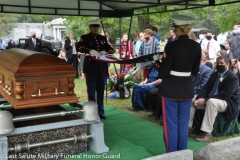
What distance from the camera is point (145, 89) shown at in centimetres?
556

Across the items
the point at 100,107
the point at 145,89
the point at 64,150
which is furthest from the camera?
the point at 145,89

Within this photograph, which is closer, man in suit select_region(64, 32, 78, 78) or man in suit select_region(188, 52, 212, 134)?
man in suit select_region(188, 52, 212, 134)

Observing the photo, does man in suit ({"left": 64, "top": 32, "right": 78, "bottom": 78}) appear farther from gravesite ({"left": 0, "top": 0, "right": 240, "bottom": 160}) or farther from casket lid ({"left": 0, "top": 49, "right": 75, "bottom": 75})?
casket lid ({"left": 0, "top": 49, "right": 75, "bottom": 75})

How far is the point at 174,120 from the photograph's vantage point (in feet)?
10.4

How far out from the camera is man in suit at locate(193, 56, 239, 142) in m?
3.96

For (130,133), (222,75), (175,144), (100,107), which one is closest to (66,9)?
(100,107)

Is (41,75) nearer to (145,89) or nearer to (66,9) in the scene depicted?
(145,89)

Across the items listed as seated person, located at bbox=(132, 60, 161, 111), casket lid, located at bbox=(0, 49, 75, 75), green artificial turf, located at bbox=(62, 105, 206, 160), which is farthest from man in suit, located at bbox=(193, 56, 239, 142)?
casket lid, located at bbox=(0, 49, 75, 75)

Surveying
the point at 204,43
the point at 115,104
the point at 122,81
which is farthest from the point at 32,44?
the point at 204,43

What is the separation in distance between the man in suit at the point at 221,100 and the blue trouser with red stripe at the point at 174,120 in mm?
883

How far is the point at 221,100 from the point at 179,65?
131cm

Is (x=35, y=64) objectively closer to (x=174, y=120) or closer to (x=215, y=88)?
(x=174, y=120)

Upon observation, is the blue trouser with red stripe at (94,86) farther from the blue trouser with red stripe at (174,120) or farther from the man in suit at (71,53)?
the man in suit at (71,53)

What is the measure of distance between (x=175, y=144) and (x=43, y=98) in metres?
1.51
